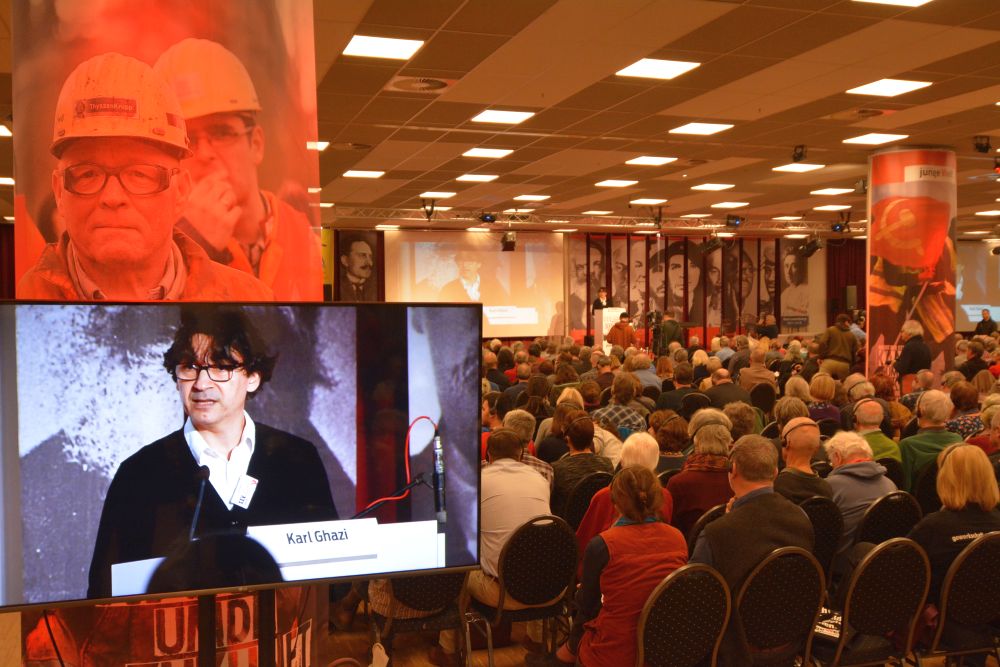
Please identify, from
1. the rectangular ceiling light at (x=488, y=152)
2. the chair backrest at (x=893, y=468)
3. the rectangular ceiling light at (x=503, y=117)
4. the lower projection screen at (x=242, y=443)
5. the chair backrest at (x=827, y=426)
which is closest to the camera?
the lower projection screen at (x=242, y=443)

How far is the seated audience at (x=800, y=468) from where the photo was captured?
402cm

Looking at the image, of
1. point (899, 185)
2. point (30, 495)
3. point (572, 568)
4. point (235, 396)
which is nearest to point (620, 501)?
point (572, 568)

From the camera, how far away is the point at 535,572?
12.3 feet

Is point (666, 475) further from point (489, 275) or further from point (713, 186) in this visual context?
point (489, 275)

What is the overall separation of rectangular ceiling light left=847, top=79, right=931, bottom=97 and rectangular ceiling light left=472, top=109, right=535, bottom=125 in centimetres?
303

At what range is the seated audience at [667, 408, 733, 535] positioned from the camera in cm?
426

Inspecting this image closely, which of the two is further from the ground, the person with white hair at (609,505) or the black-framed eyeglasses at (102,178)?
the black-framed eyeglasses at (102,178)

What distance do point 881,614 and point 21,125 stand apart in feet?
11.4

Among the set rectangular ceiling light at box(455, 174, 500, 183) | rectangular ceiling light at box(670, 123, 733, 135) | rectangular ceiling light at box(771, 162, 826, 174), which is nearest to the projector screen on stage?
rectangular ceiling light at box(771, 162, 826, 174)

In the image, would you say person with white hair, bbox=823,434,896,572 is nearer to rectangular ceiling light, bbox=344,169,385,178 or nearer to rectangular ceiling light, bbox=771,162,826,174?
rectangular ceiling light, bbox=771,162,826,174

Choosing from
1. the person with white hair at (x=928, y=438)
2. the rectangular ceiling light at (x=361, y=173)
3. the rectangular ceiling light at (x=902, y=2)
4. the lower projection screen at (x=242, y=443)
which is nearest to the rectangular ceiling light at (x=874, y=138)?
the rectangular ceiling light at (x=902, y=2)

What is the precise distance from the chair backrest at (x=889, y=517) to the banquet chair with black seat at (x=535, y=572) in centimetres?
138

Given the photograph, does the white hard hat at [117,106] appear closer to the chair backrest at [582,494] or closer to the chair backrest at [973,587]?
the chair backrest at [582,494]

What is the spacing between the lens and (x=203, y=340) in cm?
186
